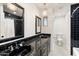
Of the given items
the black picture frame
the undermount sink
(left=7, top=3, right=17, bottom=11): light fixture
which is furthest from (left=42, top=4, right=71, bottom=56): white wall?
(left=7, top=3, right=17, bottom=11): light fixture

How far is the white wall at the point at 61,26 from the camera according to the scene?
1533 mm

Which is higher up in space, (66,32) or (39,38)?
(66,32)

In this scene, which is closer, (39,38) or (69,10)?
(69,10)

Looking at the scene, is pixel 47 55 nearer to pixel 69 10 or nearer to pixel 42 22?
pixel 42 22

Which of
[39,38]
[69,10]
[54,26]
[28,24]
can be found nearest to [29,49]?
[39,38]

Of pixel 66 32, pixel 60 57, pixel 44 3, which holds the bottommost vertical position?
pixel 60 57

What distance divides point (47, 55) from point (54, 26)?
1.58 feet

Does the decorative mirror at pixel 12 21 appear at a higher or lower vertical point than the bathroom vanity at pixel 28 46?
higher

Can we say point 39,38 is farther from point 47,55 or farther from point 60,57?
point 60,57

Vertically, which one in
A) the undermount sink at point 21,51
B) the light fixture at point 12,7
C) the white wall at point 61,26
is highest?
the light fixture at point 12,7

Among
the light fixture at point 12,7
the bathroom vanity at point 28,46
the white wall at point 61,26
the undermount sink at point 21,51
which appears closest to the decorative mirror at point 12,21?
the light fixture at point 12,7

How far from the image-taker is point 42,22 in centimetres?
161

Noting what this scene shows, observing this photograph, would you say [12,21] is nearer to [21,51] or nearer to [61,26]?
[21,51]

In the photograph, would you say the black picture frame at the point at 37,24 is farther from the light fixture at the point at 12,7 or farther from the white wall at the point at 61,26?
the light fixture at the point at 12,7
